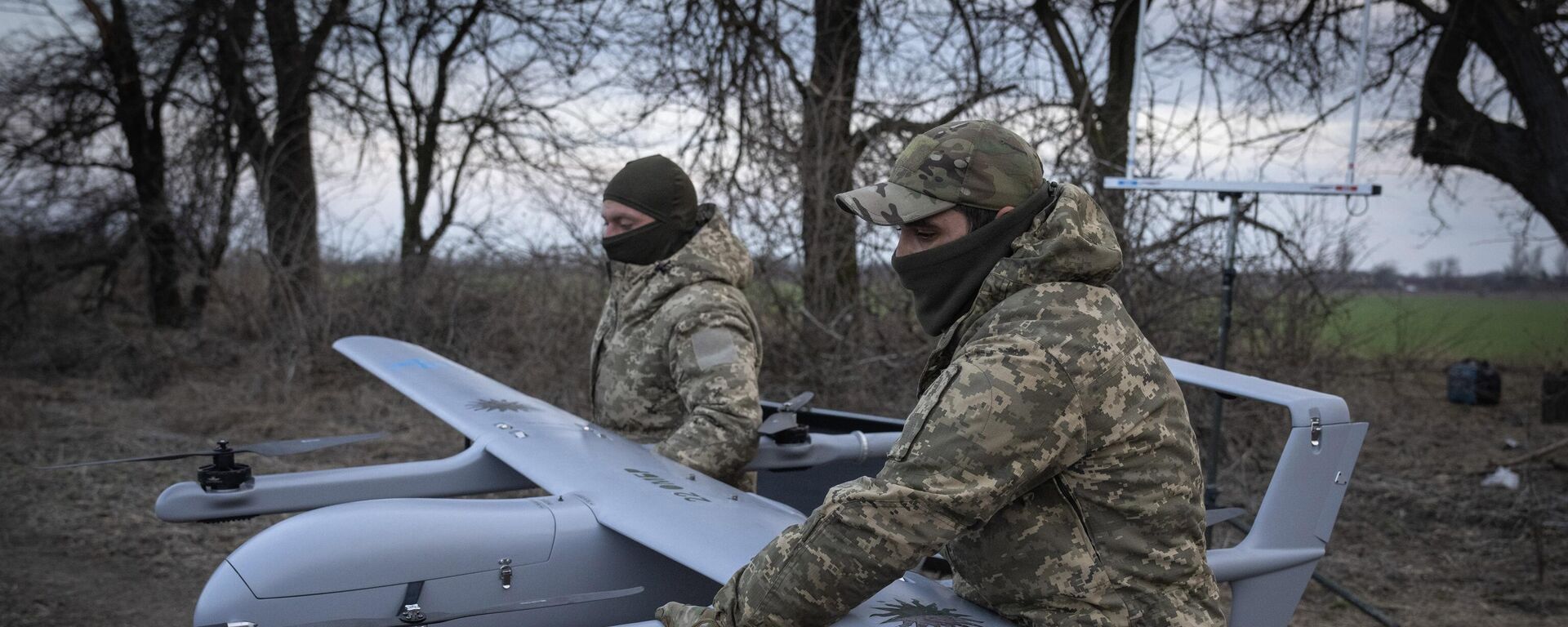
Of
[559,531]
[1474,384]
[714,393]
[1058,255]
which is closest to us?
[1058,255]

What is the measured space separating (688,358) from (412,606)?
131 centimetres

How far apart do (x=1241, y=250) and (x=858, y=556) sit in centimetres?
607

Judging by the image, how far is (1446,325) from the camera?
8.06 m

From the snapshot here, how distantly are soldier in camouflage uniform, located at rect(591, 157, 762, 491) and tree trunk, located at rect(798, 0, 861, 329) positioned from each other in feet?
12.0

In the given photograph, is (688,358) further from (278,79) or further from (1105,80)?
(278,79)

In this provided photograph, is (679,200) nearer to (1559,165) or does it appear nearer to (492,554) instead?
(492,554)

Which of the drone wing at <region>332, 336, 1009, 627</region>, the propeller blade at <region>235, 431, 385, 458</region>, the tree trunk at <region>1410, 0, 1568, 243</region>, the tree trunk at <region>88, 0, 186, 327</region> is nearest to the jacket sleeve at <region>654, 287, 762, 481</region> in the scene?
the drone wing at <region>332, 336, 1009, 627</region>

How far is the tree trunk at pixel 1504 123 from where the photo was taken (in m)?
7.42

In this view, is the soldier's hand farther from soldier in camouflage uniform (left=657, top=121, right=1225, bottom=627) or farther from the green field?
the green field

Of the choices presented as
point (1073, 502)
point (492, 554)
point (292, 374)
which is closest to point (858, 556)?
point (1073, 502)

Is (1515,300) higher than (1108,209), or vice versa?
(1108,209)

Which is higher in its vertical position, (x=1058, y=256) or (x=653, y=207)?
(x=653, y=207)

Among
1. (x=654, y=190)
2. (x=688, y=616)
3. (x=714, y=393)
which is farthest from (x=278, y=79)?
(x=688, y=616)

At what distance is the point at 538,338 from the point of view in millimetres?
9508
